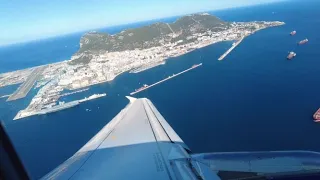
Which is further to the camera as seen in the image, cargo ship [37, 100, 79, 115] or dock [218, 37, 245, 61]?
dock [218, 37, 245, 61]

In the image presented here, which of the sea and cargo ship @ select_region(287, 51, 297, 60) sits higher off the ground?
cargo ship @ select_region(287, 51, 297, 60)

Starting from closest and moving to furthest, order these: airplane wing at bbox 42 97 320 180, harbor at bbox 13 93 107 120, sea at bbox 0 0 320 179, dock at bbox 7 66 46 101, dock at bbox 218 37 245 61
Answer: airplane wing at bbox 42 97 320 180, sea at bbox 0 0 320 179, harbor at bbox 13 93 107 120, dock at bbox 7 66 46 101, dock at bbox 218 37 245 61

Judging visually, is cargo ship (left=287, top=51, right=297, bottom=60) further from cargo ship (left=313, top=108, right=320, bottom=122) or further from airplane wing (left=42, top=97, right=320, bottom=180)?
airplane wing (left=42, top=97, right=320, bottom=180)

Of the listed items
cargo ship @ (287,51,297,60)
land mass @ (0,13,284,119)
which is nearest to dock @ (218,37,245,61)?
land mass @ (0,13,284,119)

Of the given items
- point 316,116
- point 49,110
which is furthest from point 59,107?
point 316,116

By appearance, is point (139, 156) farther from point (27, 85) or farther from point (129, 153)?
point (27, 85)

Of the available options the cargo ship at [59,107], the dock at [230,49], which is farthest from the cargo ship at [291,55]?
the cargo ship at [59,107]

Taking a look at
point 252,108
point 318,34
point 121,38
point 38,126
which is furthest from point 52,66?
point 318,34
